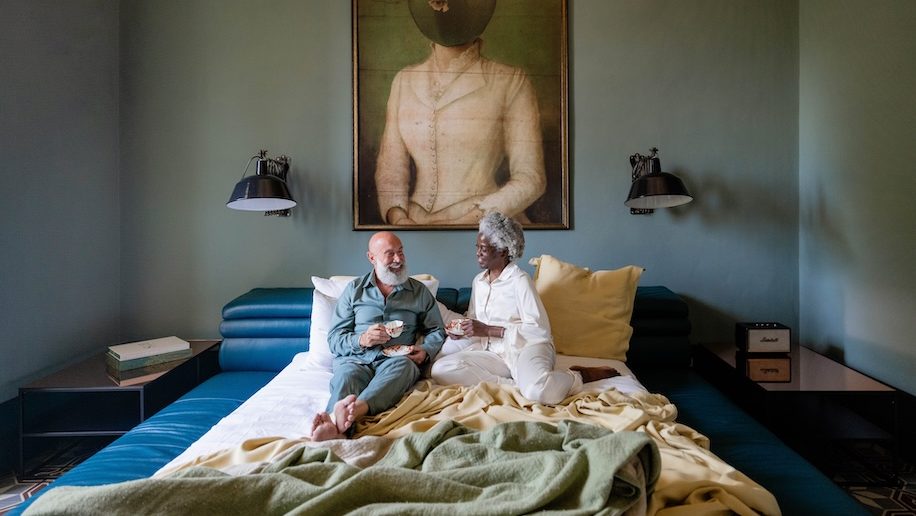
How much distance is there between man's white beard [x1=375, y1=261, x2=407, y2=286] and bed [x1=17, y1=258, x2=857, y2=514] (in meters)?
0.55

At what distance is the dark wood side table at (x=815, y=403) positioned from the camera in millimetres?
2078

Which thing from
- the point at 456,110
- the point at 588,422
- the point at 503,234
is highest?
the point at 456,110

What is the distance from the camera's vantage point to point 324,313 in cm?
240

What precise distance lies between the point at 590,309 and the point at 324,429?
5.12 feet

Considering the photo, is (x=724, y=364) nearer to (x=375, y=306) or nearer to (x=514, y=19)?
(x=375, y=306)

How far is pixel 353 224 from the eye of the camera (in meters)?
2.98

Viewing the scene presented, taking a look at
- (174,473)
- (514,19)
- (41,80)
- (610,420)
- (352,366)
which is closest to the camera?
(174,473)

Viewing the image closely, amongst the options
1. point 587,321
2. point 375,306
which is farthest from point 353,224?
point 587,321

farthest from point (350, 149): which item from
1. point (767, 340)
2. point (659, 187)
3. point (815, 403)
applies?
point (815, 403)

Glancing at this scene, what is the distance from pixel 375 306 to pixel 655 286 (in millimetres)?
1862

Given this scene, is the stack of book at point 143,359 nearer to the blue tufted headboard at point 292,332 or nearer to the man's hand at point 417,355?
the blue tufted headboard at point 292,332

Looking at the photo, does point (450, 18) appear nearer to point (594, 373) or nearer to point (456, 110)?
point (456, 110)

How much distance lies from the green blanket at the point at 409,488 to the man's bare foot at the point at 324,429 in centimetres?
26

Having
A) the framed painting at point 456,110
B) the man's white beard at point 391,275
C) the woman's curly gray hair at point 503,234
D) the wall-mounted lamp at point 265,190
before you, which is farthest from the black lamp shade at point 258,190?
the woman's curly gray hair at point 503,234
